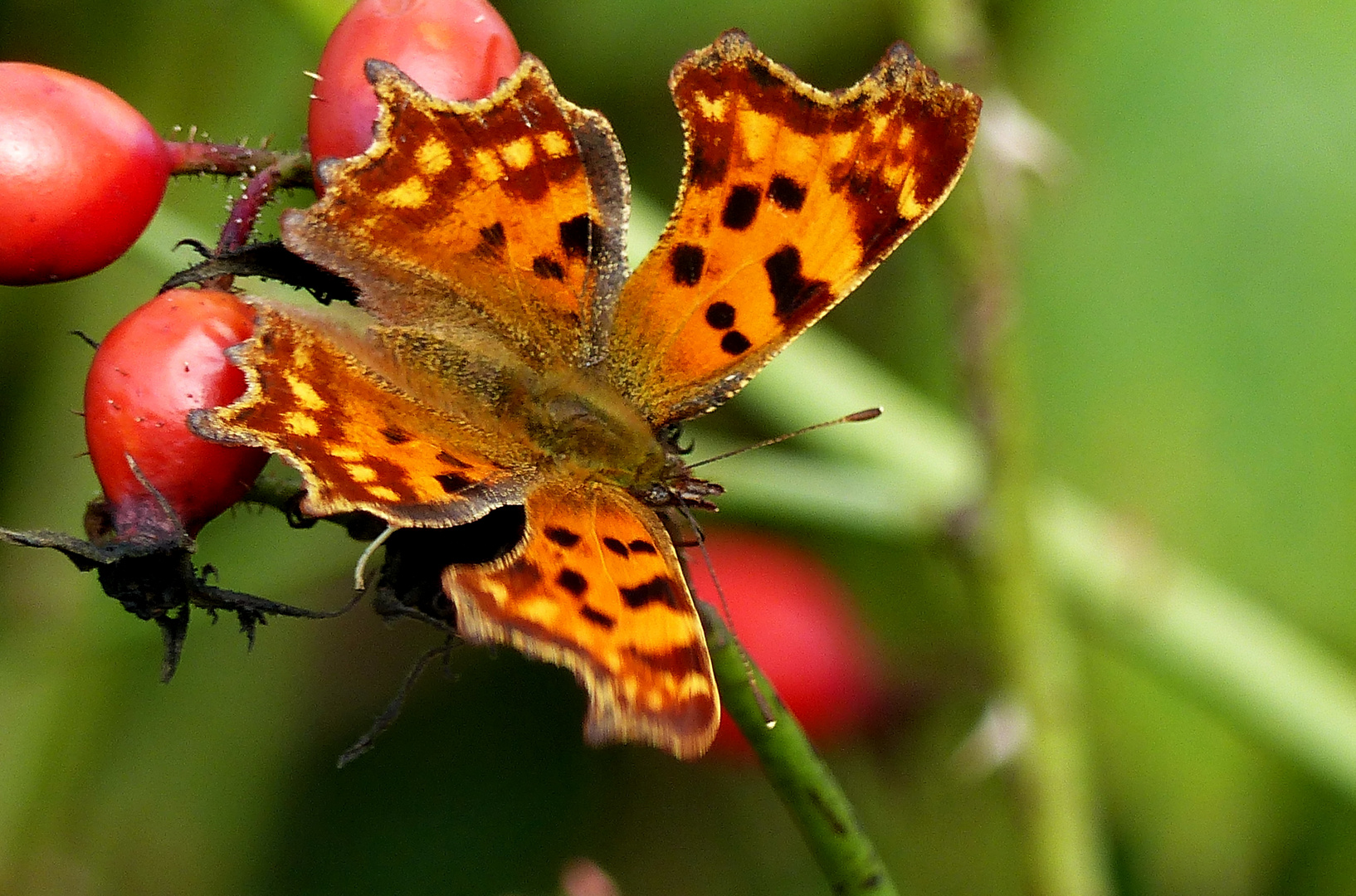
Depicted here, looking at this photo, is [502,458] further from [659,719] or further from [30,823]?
[30,823]

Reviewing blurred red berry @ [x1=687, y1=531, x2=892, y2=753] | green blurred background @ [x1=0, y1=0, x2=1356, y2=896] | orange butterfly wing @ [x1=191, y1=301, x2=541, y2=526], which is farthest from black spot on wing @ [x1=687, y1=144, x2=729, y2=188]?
blurred red berry @ [x1=687, y1=531, x2=892, y2=753]

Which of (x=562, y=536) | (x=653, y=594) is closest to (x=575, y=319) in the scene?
(x=562, y=536)

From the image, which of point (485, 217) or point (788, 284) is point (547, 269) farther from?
point (788, 284)

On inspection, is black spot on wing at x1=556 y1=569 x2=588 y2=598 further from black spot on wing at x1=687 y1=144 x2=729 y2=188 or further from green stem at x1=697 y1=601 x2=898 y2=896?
black spot on wing at x1=687 y1=144 x2=729 y2=188

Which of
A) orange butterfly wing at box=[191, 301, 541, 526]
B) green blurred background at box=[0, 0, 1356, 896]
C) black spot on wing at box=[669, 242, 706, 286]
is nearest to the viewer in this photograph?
orange butterfly wing at box=[191, 301, 541, 526]

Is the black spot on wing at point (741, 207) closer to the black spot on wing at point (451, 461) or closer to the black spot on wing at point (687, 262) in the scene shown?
the black spot on wing at point (687, 262)

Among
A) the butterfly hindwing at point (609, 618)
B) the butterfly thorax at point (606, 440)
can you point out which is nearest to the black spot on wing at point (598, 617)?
the butterfly hindwing at point (609, 618)

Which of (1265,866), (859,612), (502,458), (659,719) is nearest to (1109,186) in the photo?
(859,612)
